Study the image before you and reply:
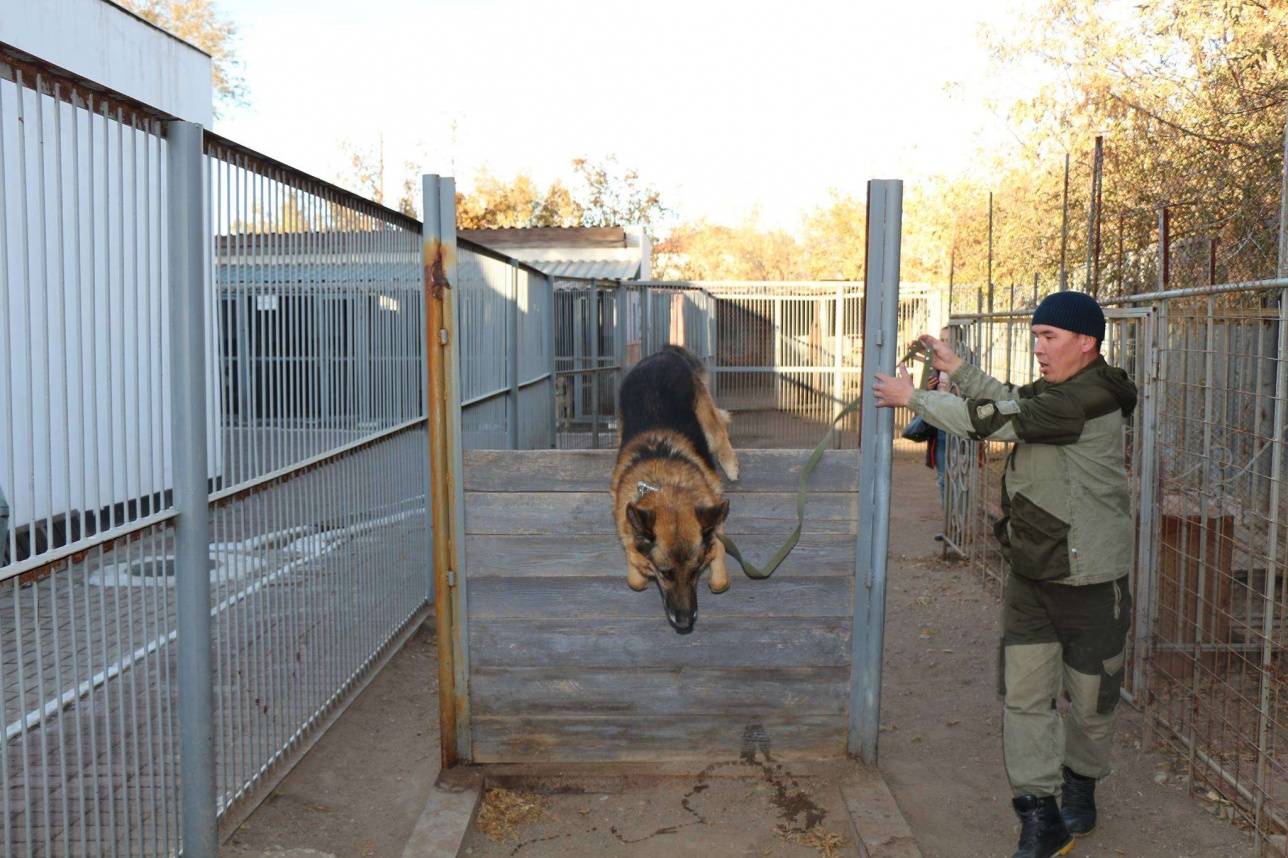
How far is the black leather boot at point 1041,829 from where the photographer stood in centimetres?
402

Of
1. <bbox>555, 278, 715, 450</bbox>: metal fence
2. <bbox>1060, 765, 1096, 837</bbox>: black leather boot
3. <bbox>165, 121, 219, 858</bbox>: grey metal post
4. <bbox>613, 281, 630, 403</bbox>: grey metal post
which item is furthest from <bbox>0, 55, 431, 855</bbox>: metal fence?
<bbox>613, 281, 630, 403</bbox>: grey metal post

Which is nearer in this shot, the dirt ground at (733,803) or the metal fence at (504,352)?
the dirt ground at (733,803)

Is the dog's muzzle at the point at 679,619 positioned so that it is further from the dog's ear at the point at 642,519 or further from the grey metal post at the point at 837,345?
the grey metal post at the point at 837,345

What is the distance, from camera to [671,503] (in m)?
4.47

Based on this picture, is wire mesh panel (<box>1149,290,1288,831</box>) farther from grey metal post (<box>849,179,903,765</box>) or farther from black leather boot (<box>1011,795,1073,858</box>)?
grey metal post (<box>849,179,903,765</box>)

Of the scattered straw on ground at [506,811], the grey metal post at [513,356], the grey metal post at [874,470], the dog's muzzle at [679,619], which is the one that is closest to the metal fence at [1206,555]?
the grey metal post at [874,470]

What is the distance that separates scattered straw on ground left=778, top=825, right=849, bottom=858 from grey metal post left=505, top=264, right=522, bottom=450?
504cm

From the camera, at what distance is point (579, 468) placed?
477 cm

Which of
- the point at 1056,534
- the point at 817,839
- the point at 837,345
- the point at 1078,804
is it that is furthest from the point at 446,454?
the point at 837,345

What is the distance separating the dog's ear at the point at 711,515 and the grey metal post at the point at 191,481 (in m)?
1.88

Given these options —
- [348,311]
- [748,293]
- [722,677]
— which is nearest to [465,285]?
[348,311]

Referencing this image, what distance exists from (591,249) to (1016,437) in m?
18.1

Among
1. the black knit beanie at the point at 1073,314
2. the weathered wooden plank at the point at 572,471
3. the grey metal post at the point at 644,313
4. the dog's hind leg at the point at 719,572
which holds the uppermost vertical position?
the grey metal post at the point at 644,313

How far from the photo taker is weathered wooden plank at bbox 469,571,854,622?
476 centimetres
